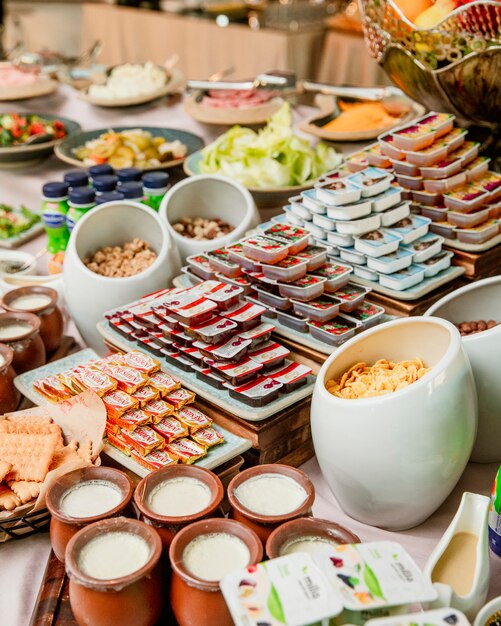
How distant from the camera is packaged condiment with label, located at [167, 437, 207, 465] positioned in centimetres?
110

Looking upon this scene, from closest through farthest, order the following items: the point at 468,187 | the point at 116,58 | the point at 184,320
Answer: the point at 184,320 < the point at 468,187 < the point at 116,58

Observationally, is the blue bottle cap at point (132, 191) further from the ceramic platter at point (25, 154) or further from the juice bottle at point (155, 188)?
the ceramic platter at point (25, 154)

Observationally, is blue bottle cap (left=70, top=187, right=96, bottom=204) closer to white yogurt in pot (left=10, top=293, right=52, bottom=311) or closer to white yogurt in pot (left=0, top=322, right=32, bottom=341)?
white yogurt in pot (left=10, top=293, right=52, bottom=311)

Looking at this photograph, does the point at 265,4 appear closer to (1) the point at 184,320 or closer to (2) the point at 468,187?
(2) the point at 468,187

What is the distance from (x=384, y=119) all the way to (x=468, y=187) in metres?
0.72

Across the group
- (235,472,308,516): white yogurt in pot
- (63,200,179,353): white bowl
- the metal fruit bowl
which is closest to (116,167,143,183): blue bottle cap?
(63,200,179,353): white bowl

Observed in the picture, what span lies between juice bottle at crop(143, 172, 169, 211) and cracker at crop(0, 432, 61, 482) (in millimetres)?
818

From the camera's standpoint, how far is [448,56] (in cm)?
153

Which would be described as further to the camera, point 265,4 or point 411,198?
point 265,4

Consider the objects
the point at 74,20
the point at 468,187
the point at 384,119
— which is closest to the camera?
the point at 468,187

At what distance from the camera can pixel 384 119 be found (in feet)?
7.39

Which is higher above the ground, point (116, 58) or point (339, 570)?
point (339, 570)

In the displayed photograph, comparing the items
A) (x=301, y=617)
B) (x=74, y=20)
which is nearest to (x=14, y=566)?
(x=301, y=617)

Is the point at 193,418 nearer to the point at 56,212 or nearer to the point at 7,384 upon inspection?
the point at 7,384
